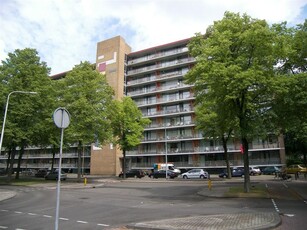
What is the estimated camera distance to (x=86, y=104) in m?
35.9

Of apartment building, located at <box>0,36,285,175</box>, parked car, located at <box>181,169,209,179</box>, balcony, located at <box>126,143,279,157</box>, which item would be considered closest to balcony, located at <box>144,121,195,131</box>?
apartment building, located at <box>0,36,285,175</box>

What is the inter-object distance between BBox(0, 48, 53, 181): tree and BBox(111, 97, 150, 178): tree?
11.1 metres

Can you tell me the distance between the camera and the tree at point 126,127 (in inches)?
1752

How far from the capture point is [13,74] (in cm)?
3622

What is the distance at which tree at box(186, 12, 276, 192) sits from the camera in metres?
19.5

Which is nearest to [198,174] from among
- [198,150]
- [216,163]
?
[216,163]

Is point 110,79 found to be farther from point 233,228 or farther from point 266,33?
point 233,228

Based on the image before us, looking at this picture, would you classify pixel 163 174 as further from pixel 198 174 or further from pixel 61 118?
pixel 61 118

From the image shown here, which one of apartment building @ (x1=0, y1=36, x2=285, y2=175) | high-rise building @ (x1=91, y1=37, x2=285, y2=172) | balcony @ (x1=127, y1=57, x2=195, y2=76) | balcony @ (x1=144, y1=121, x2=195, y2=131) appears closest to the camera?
high-rise building @ (x1=91, y1=37, x2=285, y2=172)

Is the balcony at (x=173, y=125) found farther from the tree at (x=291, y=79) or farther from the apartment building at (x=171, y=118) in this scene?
the tree at (x=291, y=79)

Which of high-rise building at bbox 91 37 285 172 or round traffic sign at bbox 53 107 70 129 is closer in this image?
round traffic sign at bbox 53 107 70 129

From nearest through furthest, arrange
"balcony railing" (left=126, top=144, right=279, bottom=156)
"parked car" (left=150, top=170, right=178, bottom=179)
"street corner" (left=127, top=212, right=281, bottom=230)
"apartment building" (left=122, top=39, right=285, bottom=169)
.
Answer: "street corner" (left=127, top=212, right=281, bottom=230)
"parked car" (left=150, top=170, right=178, bottom=179)
"balcony railing" (left=126, top=144, right=279, bottom=156)
"apartment building" (left=122, top=39, right=285, bottom=169)

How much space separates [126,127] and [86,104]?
1064 centimetres

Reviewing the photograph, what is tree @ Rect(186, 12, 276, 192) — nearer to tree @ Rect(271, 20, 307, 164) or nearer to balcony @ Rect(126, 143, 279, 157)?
tree @ Rect(271, 20, 307, 164)
